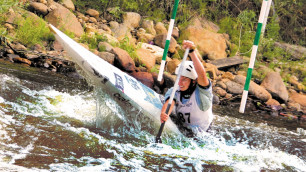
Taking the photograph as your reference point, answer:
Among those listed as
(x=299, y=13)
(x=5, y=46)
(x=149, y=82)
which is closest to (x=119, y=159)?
(x=149, y=82)

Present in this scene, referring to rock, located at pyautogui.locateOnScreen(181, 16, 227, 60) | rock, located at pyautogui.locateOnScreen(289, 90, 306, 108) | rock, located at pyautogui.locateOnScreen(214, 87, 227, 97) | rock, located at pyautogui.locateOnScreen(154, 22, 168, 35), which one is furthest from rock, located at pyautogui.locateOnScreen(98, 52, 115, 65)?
rock, located at pyautogui.locateOnScreen(289, 90, 306, 108)

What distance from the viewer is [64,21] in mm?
8211

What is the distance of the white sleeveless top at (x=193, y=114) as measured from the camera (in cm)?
390

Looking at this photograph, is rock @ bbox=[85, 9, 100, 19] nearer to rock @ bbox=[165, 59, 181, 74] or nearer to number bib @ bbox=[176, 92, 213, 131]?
rock @ bbox=[165, 59, 181, 74]

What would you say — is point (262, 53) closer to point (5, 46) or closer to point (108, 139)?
point (5, 46)

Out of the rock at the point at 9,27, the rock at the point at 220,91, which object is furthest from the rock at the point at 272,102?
the rock at the point at 9,27

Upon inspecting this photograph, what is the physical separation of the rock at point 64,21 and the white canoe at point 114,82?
176 inches

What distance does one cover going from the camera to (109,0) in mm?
10438

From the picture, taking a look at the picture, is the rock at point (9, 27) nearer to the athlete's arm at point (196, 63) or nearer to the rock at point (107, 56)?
the rock at point (107, 56)

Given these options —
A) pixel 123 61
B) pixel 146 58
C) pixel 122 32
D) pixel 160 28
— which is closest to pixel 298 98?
pixel 146 58

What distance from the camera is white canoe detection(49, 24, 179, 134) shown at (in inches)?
140

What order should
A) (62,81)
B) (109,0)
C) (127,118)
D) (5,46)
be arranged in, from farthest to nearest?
(109,0) → (5,46) → (62,81) → (127,118)

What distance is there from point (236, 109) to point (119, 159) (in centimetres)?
480

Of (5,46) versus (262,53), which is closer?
(5,46)
